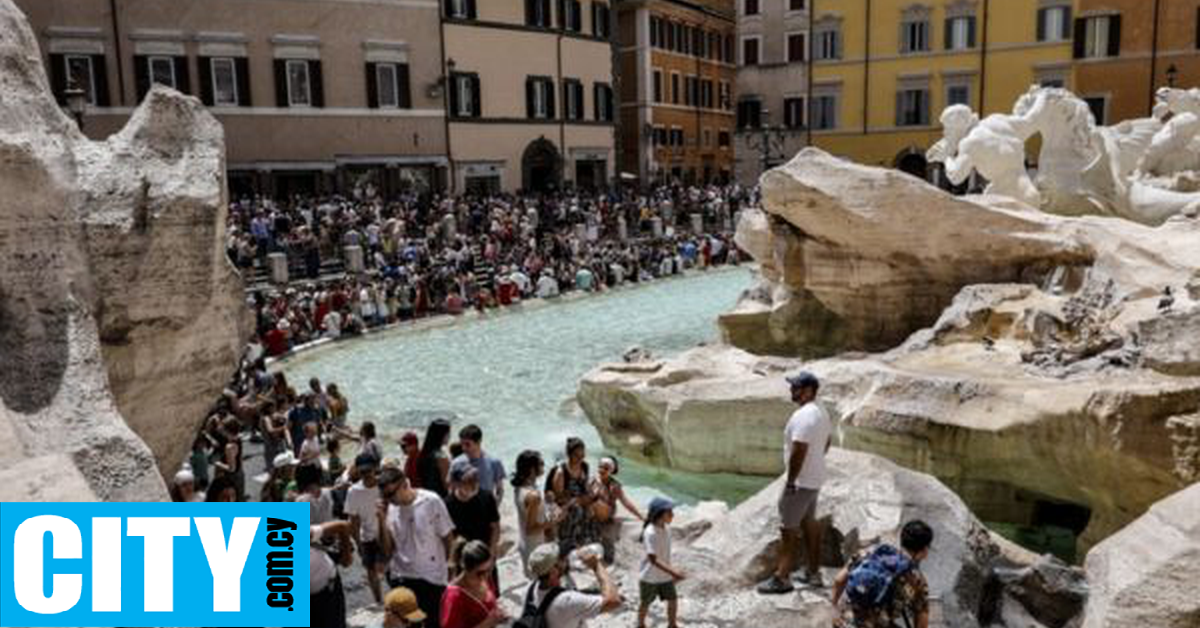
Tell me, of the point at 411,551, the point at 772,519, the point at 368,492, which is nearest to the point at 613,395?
the point at 772,519

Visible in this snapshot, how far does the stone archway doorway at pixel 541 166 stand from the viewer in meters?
34.3

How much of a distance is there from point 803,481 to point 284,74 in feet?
83.1

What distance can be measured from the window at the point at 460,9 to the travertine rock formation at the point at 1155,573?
1136 inches

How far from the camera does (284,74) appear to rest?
27.8 meters

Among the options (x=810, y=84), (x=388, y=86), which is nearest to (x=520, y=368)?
(x=388, y=86)

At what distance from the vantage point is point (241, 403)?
11.4 metres

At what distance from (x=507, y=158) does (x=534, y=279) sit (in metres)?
11.3

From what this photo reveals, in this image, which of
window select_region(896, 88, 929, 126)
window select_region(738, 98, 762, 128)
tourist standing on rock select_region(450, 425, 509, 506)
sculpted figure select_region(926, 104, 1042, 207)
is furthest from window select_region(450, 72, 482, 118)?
tourist standing on rock select_region(450, 425, 509, 506)

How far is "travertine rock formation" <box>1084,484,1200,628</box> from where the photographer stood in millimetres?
4820

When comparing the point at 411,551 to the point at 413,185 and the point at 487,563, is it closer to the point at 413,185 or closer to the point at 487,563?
the point at 487,563

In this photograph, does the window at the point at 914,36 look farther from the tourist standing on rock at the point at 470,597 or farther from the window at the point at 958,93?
the tourist standing on rock at the point at 470,597

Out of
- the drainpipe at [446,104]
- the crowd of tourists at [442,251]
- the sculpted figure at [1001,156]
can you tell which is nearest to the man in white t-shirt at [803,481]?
the sculpted figure at [1001,156]

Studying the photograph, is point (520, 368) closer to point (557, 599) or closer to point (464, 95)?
point (557, 599)

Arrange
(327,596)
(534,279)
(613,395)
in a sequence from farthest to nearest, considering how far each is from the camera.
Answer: (534,279) → (613,395) → (327,596)
